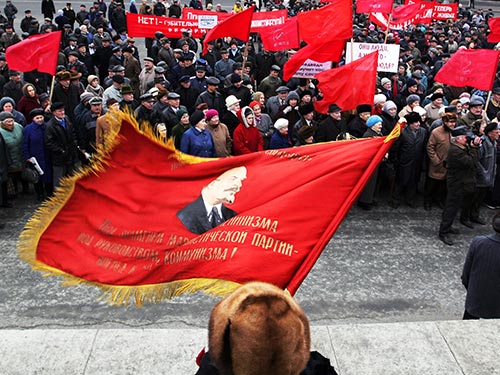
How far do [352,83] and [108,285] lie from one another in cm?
608

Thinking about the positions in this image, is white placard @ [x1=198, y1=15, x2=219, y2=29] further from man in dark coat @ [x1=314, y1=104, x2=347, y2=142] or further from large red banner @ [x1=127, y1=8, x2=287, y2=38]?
Answer: man in dark coat @ [x1=314, y1=104, x2=347, y2=142]

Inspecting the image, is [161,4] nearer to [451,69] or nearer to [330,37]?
[330,37]

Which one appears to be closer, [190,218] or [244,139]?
[190,218]

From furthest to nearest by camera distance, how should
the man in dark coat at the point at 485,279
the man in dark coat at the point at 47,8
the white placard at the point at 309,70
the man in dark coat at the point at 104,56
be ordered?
the man in dark coat at the point at 47,8 < the man in dark coat at the point at 104,56 < the white placard at the point at 309,70 < the man in dark coat at the point at 485,279

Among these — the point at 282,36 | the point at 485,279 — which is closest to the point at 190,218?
the point at 485,279

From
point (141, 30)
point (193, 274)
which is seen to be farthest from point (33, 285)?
point (141, 30)

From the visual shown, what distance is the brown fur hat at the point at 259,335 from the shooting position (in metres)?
1.92

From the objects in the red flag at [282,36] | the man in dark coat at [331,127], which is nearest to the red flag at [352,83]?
the man in dark coat at [331,127]

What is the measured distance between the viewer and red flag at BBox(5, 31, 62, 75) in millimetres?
8922

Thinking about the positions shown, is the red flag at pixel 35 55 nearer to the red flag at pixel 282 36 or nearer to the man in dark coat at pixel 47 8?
the red flag at pixel 282 36

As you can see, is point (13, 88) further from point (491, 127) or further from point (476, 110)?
point (491, 127)

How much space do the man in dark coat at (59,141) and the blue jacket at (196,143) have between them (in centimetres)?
189

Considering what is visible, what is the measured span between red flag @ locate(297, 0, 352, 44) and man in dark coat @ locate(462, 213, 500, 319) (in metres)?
5.64

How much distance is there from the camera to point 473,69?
861cm
